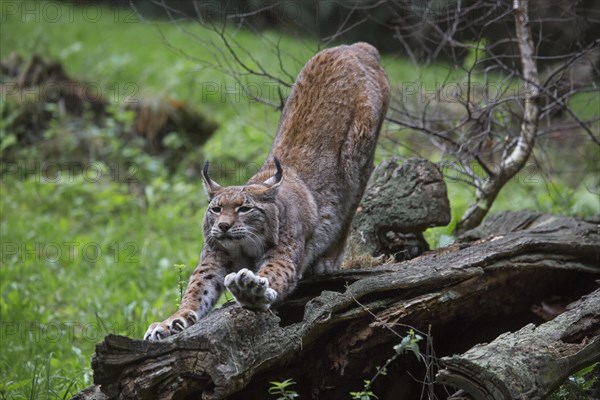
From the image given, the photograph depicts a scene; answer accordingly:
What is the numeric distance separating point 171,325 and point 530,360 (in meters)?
1.80

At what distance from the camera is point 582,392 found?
166 inches

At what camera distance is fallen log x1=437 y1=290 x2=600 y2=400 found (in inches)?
138

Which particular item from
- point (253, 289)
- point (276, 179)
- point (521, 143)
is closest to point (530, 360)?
point (253, 289)

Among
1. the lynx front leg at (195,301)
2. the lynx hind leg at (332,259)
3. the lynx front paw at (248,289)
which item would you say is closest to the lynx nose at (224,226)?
the lynx front leg at (195,301)

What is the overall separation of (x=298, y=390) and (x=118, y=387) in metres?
1.09

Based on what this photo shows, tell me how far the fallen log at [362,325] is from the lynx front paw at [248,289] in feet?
0.28

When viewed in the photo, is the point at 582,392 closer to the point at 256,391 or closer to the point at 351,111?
the point at 256,391

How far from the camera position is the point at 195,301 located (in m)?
4.59

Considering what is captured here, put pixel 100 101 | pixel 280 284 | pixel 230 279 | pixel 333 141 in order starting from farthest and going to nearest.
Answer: pixel 100 101
pixel 333 141
pixel 280 284
pixel 230 279

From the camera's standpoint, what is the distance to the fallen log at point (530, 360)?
3.52 m

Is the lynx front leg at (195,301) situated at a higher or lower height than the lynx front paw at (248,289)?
lower

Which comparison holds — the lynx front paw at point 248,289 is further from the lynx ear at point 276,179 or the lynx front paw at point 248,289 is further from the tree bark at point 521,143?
the tree bark at point 521,143

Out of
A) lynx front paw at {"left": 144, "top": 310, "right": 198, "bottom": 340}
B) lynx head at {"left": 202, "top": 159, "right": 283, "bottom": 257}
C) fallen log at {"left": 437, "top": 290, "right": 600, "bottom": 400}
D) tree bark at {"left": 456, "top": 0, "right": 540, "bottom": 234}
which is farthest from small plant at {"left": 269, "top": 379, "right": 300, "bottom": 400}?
tree bark at {"left": 456, "top": 0, "right": 540, "bottom": 234}

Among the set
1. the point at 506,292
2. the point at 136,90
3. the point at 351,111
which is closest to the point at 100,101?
the point at 136,90
